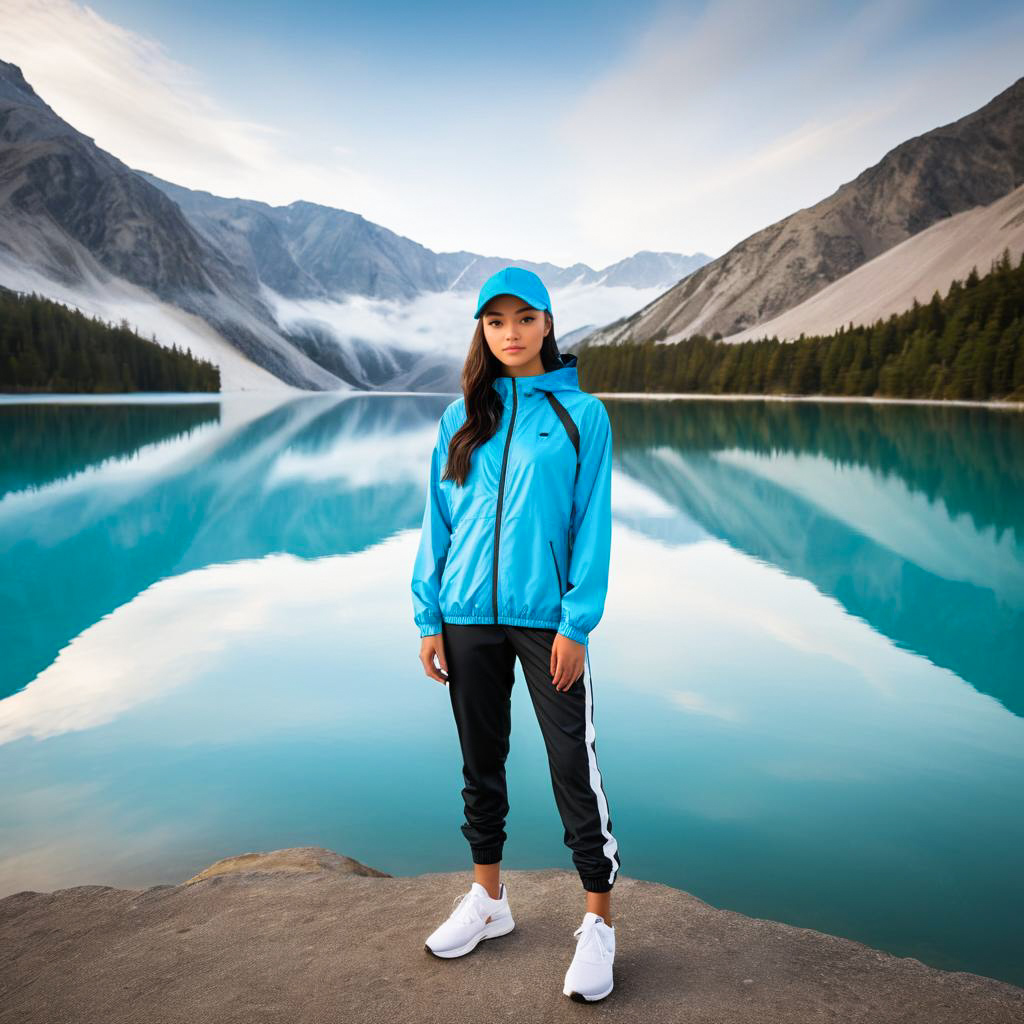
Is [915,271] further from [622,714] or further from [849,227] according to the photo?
[622,714]

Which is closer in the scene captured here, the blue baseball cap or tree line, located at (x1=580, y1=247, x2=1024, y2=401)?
the blue baseball cap

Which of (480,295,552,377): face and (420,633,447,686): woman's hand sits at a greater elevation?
(480,295,552,377): face

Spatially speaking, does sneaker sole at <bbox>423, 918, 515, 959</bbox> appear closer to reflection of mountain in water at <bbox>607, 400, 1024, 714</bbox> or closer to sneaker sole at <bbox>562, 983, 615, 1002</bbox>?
sneaker sole at <bbox>562, 983, 615, 1002</bbox>

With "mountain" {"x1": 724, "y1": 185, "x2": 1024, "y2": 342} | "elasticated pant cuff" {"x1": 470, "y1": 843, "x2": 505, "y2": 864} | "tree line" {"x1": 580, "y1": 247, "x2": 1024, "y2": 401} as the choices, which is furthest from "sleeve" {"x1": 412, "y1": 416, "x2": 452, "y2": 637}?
"mountain" {"x1": 724, "y1": 185, "x2": 1024, "y2": 342}

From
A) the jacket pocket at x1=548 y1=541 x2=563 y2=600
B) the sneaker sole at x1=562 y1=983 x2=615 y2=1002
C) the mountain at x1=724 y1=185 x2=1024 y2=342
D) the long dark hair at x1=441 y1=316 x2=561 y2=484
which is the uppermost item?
the mountain at x1=724 y1=185 x2=1024 y2=342

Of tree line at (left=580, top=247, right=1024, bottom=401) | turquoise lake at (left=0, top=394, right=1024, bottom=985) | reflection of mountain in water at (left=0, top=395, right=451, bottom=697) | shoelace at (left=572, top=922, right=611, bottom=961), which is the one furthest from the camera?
tree line at (left=580, top=247, right=1024, bottom=401)

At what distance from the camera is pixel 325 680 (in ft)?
26.8

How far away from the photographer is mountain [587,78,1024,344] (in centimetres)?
16575

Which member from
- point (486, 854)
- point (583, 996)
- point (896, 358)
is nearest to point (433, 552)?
point (486, 854)

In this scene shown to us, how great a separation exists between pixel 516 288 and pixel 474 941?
257cm

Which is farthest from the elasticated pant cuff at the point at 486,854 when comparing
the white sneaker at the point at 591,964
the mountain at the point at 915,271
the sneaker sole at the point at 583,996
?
the mountain at the point at 915,271

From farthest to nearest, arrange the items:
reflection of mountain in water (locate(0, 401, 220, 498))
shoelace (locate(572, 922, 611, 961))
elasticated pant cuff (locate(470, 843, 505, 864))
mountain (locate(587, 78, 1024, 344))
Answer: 1. mountain (locate(587, 78, 1024, 344))
2. reflection of mountain in water (locate(0, 401, 220, 498))
3. elasticated pant cuff (locate(470, 843, 505, 864))
4. shoelace (locate(572, 922, 611, 961))

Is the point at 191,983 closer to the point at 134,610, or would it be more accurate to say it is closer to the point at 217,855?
the point at 217,855

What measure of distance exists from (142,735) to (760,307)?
171 meters
